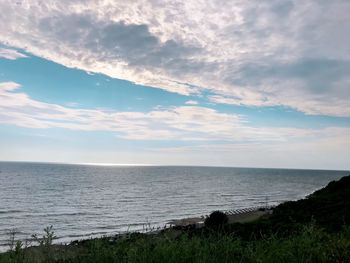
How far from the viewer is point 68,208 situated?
67125mm

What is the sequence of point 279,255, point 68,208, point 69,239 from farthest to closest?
point 68,208
point 69,239
point 279,255

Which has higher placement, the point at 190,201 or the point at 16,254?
the point at 16,254

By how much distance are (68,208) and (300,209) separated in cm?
4254

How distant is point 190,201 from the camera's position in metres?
83.6

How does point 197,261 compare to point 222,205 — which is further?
point 222,205

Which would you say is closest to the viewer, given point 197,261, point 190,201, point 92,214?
point 197,261

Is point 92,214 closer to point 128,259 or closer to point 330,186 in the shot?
point 330,186

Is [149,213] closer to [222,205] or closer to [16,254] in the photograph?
[222,205]

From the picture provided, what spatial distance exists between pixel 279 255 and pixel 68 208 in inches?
2560

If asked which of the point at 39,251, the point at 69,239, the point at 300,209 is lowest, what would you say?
the point at 69,239

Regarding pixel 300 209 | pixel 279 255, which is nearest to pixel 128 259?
pixel 279 255

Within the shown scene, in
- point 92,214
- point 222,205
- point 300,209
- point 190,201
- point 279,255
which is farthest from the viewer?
point 190,201

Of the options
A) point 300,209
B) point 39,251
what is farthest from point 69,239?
point 39,251

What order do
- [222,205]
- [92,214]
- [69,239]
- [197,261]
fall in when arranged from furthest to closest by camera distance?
[222,205] < [92,214] < [69,239] < [197,261]
